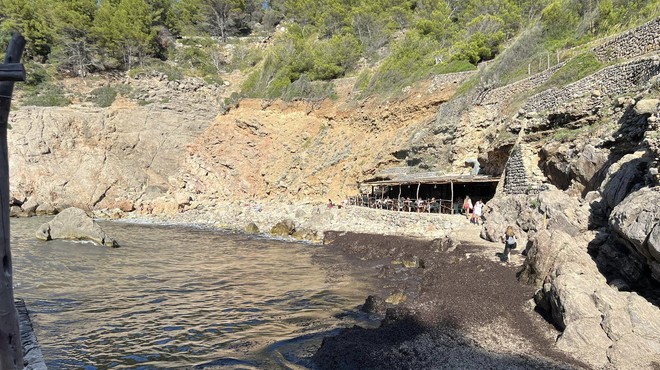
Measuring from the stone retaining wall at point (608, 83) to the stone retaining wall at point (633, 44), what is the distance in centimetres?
191

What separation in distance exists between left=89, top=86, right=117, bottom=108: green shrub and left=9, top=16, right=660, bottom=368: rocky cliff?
1748mm

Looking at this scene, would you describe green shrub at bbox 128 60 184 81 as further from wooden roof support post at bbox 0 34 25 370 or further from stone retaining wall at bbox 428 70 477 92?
wooden roof support post at bbox 0 34 25 370

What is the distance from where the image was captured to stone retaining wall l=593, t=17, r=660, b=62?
16562mm

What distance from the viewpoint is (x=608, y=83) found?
650 inches

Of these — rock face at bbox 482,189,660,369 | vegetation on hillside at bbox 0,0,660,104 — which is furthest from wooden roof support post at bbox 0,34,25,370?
vegetation on hillside at bbox 0,0,660,104

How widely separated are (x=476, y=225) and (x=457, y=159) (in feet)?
30.6

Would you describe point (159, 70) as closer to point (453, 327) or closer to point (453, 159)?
point (453, 159)

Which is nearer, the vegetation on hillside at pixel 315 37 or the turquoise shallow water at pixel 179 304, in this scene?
the turquoise shallow water at pixel 179 304

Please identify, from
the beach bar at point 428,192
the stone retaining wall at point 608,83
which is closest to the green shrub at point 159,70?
the beach bar at point 428,192

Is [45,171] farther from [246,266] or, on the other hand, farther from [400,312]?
[400,312]

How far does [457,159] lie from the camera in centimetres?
2717

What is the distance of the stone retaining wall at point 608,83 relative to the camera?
47.6ft

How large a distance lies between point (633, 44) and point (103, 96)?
Answer: 47677 millimetres

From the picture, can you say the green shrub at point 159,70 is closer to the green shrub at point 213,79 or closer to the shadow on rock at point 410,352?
the green shrub at point 213,79
